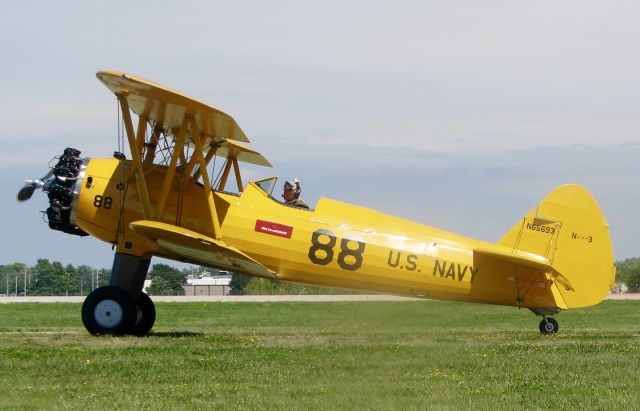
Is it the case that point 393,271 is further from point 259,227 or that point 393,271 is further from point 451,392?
point 451,392

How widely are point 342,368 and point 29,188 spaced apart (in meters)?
6.72

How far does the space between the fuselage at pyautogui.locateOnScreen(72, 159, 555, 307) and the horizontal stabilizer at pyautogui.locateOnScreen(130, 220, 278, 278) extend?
1.07 ft

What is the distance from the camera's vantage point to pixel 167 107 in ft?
45.2

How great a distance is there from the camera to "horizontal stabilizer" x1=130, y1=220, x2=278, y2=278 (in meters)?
12.9

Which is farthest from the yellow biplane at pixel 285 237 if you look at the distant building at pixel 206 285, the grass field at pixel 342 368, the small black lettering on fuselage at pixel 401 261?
the distant building at pixel 206 285

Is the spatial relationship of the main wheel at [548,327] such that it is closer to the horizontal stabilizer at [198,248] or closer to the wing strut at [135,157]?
the horizontal stabilizer at [198,248]

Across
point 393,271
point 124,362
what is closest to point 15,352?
point 124,362

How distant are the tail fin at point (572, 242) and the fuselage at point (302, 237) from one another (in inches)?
32.7

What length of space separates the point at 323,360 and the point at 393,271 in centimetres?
370

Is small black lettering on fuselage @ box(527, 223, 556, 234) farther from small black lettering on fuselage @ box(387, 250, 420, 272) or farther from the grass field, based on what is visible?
small black lettering on fuselage @ box(387, 250, 420, 272)

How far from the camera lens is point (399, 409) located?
7.98m

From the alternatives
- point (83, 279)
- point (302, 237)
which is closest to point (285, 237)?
point (302, 237)

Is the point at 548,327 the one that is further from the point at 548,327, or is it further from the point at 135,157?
the point at 135,157

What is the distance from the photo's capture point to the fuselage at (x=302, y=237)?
1434 centimetres
